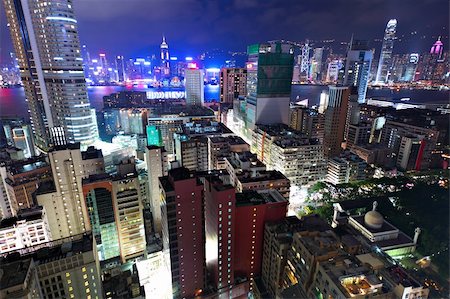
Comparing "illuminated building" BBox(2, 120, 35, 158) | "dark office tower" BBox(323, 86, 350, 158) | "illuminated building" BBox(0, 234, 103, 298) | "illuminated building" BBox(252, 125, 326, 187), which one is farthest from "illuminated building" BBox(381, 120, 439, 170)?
"illuminated building" BBox(2, 120, 35, 158)

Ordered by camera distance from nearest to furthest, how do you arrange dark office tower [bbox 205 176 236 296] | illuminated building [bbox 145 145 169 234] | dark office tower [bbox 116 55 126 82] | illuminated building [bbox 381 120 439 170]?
dark office tower [bbox 205 176 236 296]
illuminated building [bbox 145 145 169 234]
illuminated building [bbox 381 120 439 170]
dark office tower [bbox 116 55 126 82]

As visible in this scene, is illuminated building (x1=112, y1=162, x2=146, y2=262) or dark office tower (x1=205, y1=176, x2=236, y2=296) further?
illuminated building (x1=112, y1=162, x2=146, y2=262)

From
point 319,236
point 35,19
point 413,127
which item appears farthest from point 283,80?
point 35,19

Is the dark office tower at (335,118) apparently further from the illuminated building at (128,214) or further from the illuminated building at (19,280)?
the illuminated building at (19,280)

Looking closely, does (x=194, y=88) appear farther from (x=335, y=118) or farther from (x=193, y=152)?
(x=335, y=118)

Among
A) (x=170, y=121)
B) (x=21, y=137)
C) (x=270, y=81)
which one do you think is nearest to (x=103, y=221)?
(x=170, y=121)

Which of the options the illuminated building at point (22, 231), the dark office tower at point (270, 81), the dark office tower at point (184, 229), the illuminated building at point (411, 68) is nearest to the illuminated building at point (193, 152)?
the dark office tower at point (270, 81)

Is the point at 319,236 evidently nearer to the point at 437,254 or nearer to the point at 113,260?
the point at 437,254

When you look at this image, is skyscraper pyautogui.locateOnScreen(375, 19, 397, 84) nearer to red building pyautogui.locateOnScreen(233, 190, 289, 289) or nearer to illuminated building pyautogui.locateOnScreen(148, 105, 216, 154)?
illuminated building pyautogui.locateOnScreen(148, 105, 216, 154)
